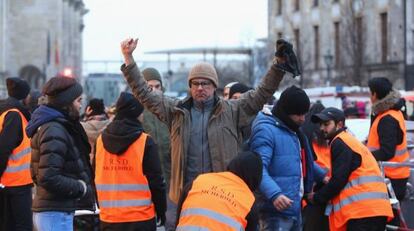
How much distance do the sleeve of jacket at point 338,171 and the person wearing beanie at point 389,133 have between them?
6.85ft

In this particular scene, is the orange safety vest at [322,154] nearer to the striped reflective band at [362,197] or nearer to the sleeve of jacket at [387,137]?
the striped reflective band at [362,197]

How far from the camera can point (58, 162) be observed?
7070 mm

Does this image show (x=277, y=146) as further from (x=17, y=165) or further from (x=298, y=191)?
(x=17, y=165)

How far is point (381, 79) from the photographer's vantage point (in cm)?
1125

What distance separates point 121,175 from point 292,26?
56.2 m

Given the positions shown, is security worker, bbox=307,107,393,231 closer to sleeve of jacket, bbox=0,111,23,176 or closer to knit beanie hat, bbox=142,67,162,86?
knit beanie hat, bbox=142,67,162,86

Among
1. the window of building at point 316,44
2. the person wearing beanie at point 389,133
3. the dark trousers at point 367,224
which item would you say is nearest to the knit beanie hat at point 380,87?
the person wearing beanie at point 389,133

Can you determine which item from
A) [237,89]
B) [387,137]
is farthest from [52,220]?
[387,137]

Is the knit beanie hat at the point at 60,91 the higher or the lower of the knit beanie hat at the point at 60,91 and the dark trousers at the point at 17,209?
the higher

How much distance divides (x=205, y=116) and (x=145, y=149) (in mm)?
636

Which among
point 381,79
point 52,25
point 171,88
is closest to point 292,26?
point 171,88

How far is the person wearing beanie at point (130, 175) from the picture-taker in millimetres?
7883

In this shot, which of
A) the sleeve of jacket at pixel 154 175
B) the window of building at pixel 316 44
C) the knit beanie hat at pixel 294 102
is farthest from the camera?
the window of building at pixel 316 44

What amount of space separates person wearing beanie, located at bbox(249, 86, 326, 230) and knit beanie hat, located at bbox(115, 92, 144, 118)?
3.43 feet
